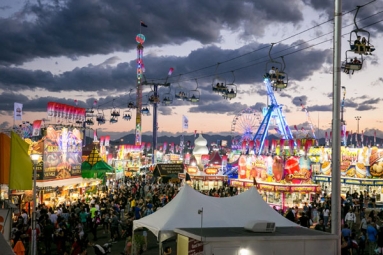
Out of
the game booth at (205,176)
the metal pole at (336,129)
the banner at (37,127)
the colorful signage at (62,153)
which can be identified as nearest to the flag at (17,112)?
the banner at (37,127)

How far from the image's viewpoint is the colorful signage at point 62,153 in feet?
92.4

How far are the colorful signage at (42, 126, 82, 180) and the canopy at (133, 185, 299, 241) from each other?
15.4 meters

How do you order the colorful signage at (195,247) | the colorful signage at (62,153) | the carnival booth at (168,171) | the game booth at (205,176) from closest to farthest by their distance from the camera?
the colorful signage at (195,247)
the colorful signage at (62,153)
the carnival booth at (168,171)
the game booth at (205,176)

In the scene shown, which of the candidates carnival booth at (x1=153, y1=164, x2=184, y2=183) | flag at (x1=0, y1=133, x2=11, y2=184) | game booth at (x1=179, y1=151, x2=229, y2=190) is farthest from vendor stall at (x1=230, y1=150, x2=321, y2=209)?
flag at (x1=0, y1=133, x2=11, y2=184)

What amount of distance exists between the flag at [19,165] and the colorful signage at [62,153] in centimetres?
1529

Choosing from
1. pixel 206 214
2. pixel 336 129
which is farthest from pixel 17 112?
pixel 336 129

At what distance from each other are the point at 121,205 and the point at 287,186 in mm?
10276

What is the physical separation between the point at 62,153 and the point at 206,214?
742 inches

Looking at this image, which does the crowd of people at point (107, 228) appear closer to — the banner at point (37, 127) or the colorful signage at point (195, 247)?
the colorful signage at point (195, 247)

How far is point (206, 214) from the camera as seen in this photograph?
43.2 ft

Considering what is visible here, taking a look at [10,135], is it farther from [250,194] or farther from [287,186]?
[287,186]

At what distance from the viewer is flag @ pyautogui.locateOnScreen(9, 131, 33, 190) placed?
12555 mm

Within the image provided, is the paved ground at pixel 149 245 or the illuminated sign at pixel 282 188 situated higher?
the illuminated sign at pixel 282 188

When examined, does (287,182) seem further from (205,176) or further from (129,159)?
(129,159)
